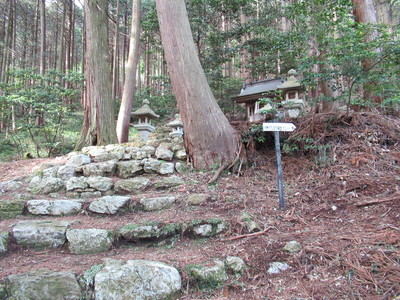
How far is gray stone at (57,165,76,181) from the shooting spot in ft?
13.7

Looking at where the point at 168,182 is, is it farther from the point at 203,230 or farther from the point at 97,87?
the point at 97,87

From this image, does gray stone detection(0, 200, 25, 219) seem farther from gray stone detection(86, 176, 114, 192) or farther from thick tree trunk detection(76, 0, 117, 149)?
thick tree trunk detection(76, 0, 117, 149)

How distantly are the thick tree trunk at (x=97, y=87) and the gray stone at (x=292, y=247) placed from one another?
4773 millimetres

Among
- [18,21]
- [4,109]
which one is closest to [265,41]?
[4,109]

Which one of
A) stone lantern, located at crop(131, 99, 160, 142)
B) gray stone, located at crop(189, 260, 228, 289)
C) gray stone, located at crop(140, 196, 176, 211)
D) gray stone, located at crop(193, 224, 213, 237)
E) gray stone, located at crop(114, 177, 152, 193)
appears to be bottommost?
gray stone, located at crop(189, 260, 228, 289)

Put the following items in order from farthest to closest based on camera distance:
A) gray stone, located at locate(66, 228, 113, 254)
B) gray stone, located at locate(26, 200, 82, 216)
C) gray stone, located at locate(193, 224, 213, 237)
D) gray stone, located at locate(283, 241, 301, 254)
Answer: gray stone, located at locate(26, 200, 82, 216)
gray stone, located at locate(193, 224, 213, 237)
gray stone, located at locate(66, 228, 113, 254)
gray stone, located at locate(283, 241, 301, 254)

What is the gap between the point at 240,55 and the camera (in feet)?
34.4

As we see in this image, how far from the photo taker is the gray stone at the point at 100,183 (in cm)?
375

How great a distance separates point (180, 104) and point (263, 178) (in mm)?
1995

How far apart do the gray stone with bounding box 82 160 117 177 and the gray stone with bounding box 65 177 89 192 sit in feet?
1.17

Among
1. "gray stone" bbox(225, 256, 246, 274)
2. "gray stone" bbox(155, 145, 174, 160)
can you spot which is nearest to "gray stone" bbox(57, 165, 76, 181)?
"gray stone" bbox(155, 145, 174, 160)

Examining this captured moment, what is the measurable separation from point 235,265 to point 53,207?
2.43 m

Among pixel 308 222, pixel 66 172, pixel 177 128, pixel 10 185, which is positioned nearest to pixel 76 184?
pixel 66 172

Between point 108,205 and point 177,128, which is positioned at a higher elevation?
point 177,128
